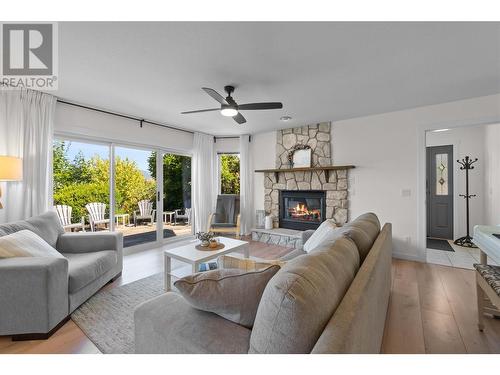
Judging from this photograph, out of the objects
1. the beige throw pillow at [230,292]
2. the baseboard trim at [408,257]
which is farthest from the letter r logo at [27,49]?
the baseboard trim at [408,257]

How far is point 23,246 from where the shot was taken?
1978 mm

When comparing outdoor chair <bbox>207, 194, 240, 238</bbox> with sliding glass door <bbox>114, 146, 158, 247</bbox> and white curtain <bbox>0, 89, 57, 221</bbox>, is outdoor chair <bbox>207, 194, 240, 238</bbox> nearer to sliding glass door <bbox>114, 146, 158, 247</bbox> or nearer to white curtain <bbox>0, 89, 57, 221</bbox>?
sliding glass door <bbox>114, 146, 158, 247</bbox>

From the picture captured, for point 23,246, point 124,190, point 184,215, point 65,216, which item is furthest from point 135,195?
point 23,246

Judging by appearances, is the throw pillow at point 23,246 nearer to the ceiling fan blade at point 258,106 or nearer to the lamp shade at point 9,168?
the lamp shade at point 9,168

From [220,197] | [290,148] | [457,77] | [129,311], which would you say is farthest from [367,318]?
[220,197]

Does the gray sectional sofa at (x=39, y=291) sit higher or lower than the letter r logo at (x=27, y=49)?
lower

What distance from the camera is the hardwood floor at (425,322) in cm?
169

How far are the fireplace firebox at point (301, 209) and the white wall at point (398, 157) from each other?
0.58 meters

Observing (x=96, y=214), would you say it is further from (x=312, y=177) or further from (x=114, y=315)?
(x=312, y=177)

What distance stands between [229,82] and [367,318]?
2.50m

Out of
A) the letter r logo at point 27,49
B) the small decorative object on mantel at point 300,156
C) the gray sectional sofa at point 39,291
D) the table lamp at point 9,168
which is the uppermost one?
the letter r logo at point 27,49

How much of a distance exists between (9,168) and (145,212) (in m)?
2.24

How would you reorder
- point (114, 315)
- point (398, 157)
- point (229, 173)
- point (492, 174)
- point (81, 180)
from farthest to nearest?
point (229, 173) < point (492, 174) < point (398, 157) < point (81, 180) < point (114, 315)
